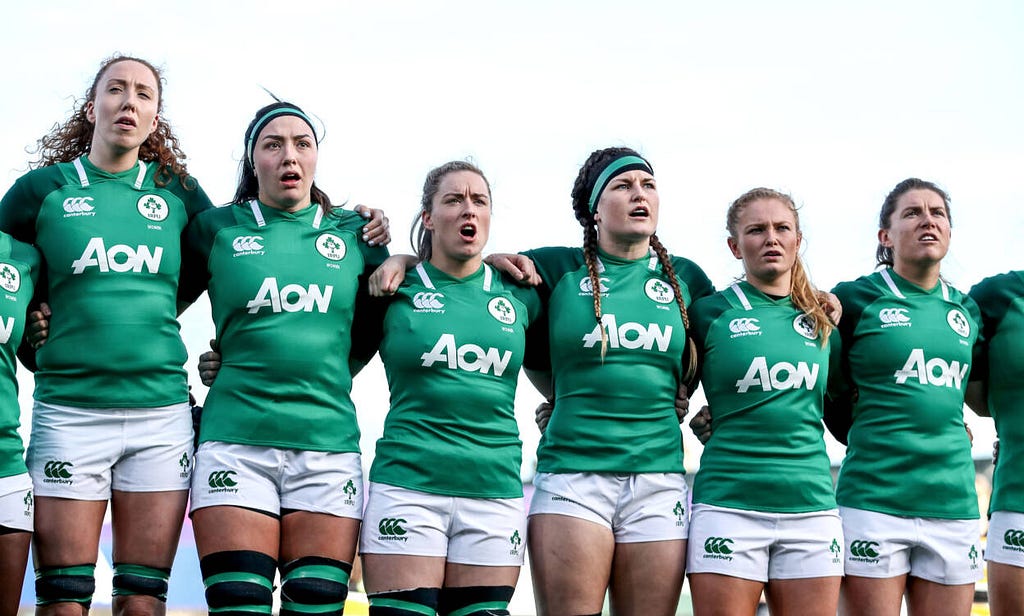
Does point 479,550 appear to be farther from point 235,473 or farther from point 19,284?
point 19,284

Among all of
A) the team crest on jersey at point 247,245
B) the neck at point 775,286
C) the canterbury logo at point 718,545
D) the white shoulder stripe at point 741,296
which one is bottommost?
the canterbury logo at point 718,545

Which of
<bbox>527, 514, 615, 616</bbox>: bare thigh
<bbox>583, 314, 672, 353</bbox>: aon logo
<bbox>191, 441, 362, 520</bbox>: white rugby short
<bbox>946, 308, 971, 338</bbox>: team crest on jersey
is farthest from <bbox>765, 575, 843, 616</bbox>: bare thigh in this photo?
<bbox>191, 441, 362, 520</bbox>: white rugby short

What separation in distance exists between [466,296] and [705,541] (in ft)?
4.55

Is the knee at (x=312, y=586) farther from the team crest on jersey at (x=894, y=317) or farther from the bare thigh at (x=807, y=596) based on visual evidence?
the team crest on jersey at (x=894, y=317)

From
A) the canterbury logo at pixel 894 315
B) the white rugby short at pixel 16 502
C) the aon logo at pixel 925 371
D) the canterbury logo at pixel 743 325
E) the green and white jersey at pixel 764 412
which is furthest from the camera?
the canterbury logo at pixel 894 315

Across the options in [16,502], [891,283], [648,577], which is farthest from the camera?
[891,283]

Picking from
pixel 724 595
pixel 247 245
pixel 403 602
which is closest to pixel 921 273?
pixel 724 595

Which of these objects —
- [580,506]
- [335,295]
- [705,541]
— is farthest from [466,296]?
[705,541]

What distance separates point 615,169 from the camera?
17.5 feet

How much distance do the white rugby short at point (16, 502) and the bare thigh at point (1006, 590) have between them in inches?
164

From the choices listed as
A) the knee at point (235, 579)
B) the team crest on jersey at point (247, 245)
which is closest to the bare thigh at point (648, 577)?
the knee at point (235, 579)

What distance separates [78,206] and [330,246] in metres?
1.01

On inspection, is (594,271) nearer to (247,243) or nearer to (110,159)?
(247,243)

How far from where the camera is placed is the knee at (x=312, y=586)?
450 centimetres
